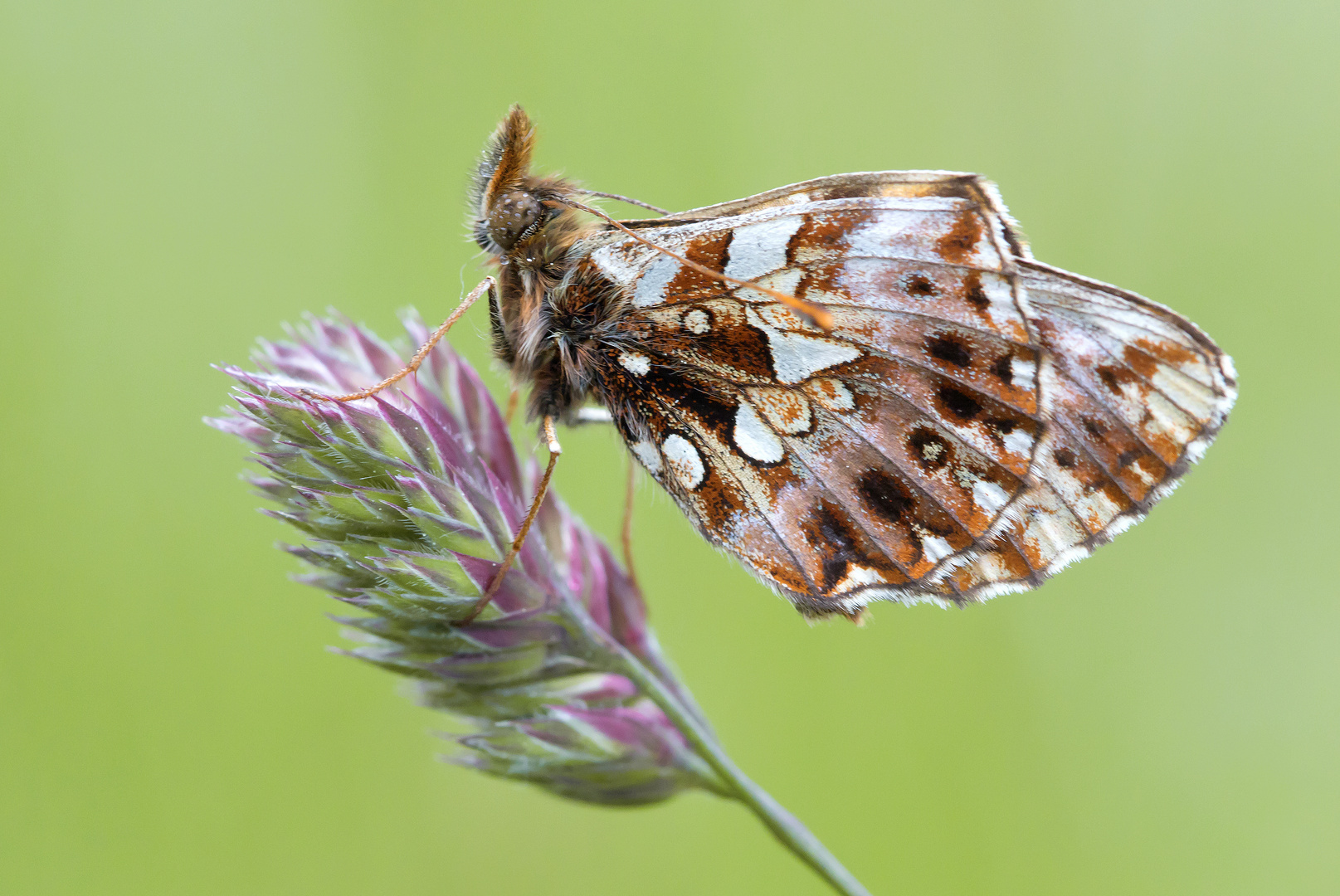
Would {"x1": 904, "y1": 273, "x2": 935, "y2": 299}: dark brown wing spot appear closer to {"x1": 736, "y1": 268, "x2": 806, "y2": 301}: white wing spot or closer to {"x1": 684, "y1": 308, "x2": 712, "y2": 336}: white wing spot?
{"x1": 736, "y1": 268, "x2": 806, "y2": 301}: white wing spot

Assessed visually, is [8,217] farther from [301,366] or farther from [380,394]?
[380,394]

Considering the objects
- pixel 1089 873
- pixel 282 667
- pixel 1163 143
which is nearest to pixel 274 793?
pixel 282 667

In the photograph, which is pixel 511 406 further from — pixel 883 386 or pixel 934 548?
pixel 934 548

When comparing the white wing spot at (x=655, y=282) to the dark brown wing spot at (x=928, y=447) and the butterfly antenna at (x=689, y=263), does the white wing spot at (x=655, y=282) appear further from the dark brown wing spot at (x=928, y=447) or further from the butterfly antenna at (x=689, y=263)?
the dark brown wing spot at (x=928, y=447)

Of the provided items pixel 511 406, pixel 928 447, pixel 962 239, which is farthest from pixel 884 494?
pixel 511 406

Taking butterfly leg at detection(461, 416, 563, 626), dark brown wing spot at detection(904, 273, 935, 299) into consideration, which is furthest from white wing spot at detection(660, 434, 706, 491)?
dark brown wing spot at detection(904, 273, 935, 299)

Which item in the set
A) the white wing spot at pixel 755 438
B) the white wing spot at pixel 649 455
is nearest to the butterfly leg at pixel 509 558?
the white wing spot at pixel 649 455

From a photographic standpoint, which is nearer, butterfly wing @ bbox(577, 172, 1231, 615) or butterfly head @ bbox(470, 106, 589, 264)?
butterfly wing @ bbox(577, 172, 1231, 615)
